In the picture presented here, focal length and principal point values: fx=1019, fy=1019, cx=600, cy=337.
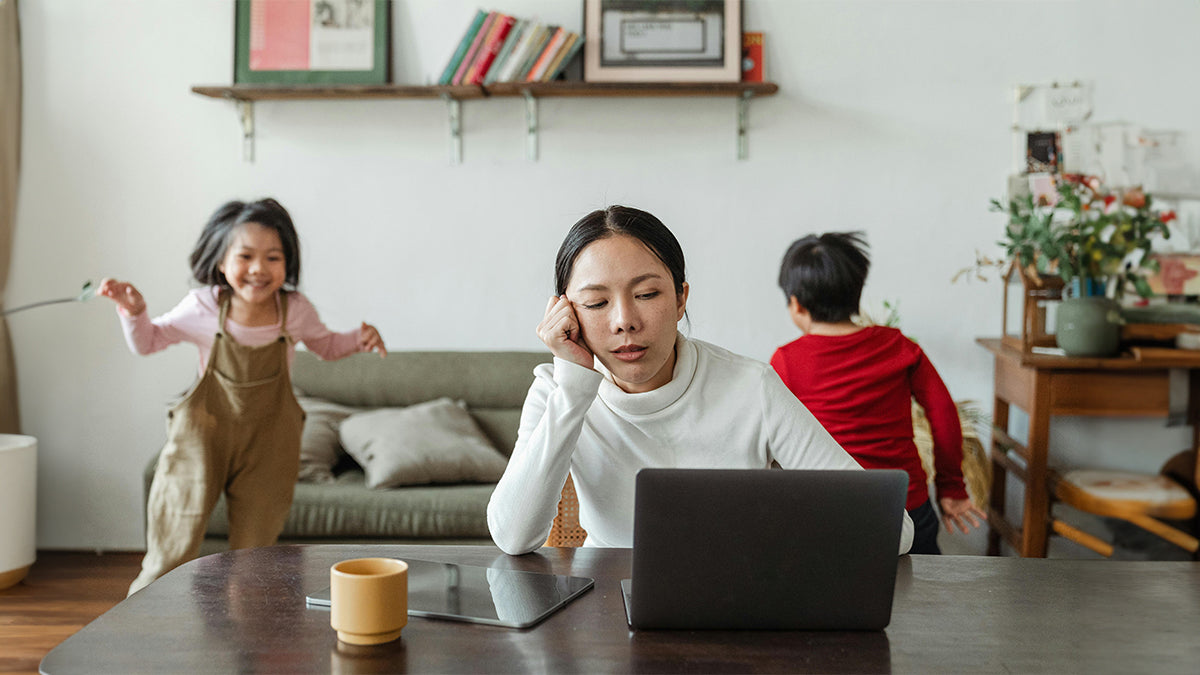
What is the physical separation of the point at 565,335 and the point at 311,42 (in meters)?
2.42

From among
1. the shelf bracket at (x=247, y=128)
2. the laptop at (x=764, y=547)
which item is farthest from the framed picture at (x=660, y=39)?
the laptop at (x=764, y=547)

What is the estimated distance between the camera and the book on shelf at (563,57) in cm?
326

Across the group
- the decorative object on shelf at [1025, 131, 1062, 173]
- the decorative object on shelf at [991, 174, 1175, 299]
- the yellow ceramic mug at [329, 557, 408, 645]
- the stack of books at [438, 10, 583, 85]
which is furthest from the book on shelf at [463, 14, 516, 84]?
the yellow ceramic mug at [329, 557, 408, 645]

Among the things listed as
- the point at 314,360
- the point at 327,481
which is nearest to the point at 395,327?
the point at 314,360

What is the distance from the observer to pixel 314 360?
3.35 m

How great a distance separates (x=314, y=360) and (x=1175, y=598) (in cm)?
271

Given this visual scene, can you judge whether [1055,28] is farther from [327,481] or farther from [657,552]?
[657,552]

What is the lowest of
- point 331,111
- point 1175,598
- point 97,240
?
point 1175,598

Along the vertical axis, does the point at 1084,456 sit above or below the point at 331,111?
below

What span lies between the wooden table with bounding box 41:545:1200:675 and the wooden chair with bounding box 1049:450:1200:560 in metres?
1.80

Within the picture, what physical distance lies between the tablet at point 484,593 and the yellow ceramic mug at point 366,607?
81mm

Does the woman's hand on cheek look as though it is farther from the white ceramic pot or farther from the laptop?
the white ceramic pot

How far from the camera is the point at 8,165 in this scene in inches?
135

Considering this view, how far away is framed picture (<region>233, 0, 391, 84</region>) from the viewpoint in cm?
336
